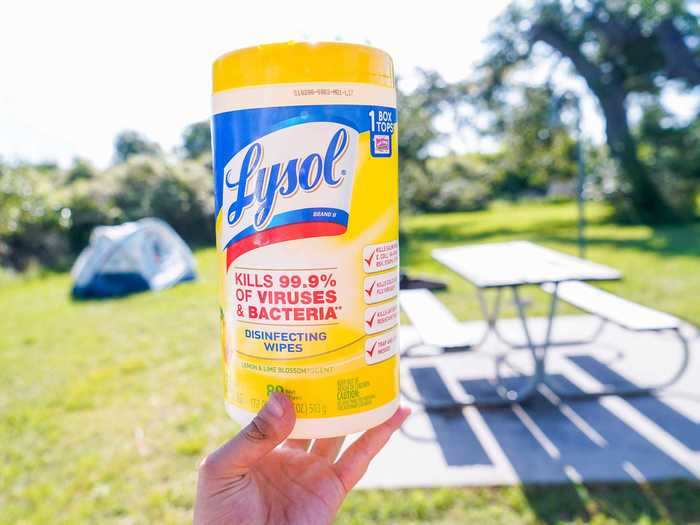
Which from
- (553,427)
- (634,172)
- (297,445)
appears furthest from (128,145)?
(297,445)

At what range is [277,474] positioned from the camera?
4.16 feet

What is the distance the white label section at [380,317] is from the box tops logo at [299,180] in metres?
→ 0.17

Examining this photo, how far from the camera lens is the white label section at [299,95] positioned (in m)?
0.94

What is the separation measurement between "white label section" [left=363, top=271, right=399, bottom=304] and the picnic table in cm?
221

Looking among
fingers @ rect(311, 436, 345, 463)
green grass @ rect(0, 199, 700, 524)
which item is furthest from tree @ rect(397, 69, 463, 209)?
fingers @ rect(311, 436, 345, 463)

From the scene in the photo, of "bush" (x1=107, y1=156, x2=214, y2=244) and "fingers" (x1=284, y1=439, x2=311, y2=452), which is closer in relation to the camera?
"fingers" (x1=284, y1=439, x2=311, y2=452)

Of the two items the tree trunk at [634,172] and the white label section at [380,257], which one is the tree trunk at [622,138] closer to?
the tree trunk at [634,172]

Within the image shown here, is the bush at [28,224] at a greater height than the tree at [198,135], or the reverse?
the tree at [198,135]

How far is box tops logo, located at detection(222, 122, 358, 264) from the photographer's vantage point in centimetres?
95

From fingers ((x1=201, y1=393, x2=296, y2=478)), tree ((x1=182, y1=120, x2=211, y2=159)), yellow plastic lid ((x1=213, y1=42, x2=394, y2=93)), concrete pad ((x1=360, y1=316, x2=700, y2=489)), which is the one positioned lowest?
concrete pad ((x1=360, y1=316, x2=700, y2=489))

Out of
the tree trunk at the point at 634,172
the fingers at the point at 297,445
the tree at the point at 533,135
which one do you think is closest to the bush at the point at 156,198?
the fingers at the point at 297,445

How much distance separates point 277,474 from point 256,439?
0.31m

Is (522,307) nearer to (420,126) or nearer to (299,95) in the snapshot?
(299,95)

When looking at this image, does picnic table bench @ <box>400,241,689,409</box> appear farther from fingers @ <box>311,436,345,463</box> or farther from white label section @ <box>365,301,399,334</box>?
white label section @ <box>365,301,399,334</box>
